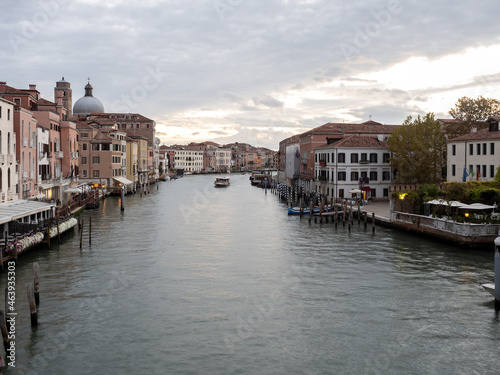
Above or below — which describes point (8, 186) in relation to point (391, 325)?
above

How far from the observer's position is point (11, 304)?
1563 centimetres

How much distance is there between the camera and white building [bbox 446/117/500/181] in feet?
124

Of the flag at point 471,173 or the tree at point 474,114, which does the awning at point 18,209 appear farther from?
the tree at point 474,114

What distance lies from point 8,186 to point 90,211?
1534cm

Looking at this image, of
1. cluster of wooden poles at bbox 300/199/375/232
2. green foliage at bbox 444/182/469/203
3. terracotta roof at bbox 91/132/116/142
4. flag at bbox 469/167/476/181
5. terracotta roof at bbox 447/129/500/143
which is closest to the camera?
green foliage at bbox 444/182/469/203

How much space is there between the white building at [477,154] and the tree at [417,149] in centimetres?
167

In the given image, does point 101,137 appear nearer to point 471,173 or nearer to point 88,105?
point 471,173

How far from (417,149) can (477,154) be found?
5.52 metres

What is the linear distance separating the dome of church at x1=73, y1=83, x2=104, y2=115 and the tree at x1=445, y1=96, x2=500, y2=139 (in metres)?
73.9

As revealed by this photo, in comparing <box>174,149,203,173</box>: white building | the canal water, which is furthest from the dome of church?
the canal water

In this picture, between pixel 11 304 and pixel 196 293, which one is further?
pixel 196 293

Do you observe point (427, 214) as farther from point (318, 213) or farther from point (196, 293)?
point (196, 293)

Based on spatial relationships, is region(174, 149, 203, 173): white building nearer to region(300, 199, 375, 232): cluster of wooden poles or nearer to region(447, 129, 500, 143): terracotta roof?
region(300, 199, 375, 232): cluster of wooden poles

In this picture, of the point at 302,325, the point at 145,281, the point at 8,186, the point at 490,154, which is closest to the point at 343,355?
the point at 302,325
